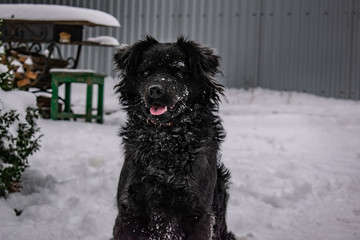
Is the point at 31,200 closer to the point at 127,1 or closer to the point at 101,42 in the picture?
the point at 101,42

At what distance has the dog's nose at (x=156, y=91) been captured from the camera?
2.88 meters

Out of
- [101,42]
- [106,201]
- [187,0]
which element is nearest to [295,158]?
[106,201]

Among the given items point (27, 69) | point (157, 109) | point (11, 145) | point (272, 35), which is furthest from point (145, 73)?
point (272, 35)

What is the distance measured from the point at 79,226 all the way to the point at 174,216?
1.26 meters

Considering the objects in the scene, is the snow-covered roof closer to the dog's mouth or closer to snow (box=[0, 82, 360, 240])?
snow (box=[0, 82, 360, 240])

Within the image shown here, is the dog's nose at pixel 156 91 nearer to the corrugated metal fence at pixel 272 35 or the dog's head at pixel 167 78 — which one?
the dog's head at pixel 167 78

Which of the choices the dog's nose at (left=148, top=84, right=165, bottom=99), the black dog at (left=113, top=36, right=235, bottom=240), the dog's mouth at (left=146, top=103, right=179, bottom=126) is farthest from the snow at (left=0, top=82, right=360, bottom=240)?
the dog's nose at (left=148, top=84, right=165, bottom=99)

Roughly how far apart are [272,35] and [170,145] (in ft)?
32.7

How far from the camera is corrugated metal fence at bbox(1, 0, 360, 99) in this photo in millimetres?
11961

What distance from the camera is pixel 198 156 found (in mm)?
2990

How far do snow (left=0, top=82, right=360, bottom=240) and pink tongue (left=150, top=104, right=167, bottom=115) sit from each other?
50.8 inches

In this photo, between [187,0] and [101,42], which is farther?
[187,0]

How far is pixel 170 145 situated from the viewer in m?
3.06

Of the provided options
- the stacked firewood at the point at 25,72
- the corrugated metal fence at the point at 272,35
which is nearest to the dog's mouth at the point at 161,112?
the stacked firewood at the point at 25,72
